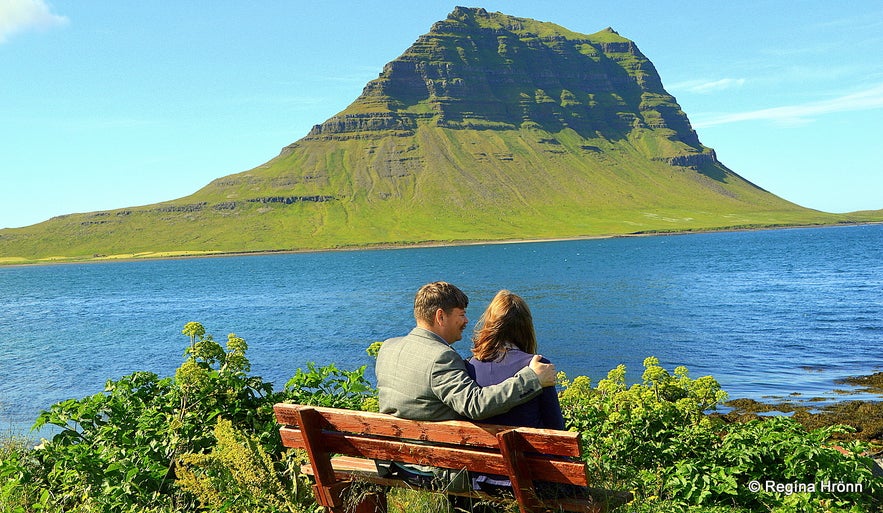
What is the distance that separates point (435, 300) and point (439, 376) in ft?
2.17

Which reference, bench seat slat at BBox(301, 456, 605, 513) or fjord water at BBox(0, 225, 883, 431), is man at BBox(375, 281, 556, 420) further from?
fjord water at BBox(0, 225, 883, 431)

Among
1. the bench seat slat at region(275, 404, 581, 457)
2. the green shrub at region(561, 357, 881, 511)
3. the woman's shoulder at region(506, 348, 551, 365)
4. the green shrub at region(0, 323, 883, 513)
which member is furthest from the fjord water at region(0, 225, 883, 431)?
the woman's shoulder at region(506, 348, 551, 365)

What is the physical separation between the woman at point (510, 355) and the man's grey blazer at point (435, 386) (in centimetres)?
34

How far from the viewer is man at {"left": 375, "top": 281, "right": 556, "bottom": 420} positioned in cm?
533

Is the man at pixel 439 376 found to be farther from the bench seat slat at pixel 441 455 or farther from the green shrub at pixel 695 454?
the green shrub at pixel 695 454

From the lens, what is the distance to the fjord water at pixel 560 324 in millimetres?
30328

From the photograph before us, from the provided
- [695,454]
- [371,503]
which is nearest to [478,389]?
[371,503]

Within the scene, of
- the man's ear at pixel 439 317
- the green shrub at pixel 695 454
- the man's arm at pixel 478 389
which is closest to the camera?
the man's arm at pixel 478 389

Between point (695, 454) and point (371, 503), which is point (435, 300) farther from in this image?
point (695, 454)

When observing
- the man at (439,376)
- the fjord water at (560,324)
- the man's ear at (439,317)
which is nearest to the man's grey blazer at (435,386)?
the man at (439,376)

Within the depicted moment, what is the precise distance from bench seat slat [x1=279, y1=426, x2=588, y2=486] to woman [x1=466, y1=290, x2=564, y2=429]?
41cm

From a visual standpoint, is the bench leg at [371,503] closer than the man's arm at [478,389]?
No

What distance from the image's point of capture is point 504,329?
6.02m

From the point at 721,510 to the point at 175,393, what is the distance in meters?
6.37
